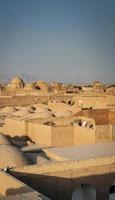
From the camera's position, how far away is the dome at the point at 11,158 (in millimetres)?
12246

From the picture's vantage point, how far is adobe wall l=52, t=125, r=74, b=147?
56.2 ft

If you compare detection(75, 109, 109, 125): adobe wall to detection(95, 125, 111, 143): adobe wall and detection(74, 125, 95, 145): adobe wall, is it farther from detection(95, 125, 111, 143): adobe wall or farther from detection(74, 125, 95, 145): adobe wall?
detection(95, 125, 111, 143): adobe wall

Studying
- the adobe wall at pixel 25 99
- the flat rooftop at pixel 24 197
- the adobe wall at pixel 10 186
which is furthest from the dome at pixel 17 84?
the flat rooftop at pixel 24 197

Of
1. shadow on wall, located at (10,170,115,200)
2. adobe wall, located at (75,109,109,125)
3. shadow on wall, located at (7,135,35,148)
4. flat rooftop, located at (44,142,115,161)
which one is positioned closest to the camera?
shadow on wall, located at (10,170,115,200)

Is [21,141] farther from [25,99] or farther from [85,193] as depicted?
[25,99]

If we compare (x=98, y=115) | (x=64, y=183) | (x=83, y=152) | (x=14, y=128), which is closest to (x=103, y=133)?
(x=83, y=152)

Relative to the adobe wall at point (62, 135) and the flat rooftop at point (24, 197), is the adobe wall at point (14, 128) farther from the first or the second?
the flat rooftop at point (24, 197)

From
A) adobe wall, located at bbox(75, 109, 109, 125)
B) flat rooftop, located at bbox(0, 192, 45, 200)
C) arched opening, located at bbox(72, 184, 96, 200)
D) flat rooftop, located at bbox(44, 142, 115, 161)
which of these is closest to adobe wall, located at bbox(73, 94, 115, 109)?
adobe wall, located at bbox(75, 109, 109, 125)

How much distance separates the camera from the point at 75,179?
11594 millimetres

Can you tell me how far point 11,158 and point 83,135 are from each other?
5150 millimetres

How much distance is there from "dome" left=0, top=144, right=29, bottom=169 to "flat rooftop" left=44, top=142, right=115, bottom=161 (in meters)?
1.34

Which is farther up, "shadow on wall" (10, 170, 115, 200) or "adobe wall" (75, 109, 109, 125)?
"adobe wall" (75, 109, 109, 125)

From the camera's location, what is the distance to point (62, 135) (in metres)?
17.4

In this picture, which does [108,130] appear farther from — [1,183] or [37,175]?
[1,183]
